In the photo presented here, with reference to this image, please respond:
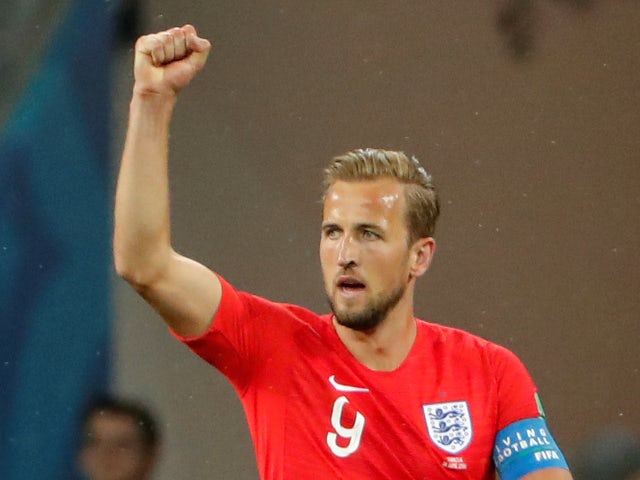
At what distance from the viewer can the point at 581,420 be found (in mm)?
2117

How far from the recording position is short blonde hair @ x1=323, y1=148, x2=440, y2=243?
1476mm

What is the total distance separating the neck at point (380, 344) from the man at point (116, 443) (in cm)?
73

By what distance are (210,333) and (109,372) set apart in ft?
2.73

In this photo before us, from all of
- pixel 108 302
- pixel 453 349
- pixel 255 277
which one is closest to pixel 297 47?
pixel 255 277

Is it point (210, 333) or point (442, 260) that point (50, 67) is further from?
point (210, 333)

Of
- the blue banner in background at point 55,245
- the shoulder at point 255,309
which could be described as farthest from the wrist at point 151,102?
the blue banner in background at point 55,245

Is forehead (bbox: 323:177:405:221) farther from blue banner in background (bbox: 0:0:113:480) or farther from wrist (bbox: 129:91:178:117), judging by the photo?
blue banner in background (bbox: 0:0:113:480)

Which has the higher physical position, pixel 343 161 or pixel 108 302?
pixel 343 161

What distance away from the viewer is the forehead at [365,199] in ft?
4.72

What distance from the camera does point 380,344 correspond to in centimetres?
147

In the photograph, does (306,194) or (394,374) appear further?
(306,194)

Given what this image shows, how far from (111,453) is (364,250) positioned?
854 mm

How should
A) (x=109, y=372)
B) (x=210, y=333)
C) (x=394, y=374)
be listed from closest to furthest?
(x=210, y=333)
(x=394, y=374)
(x=109, y=372)

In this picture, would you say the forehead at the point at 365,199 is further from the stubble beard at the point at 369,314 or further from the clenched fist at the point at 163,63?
the clenched fist at the point at 163,63
